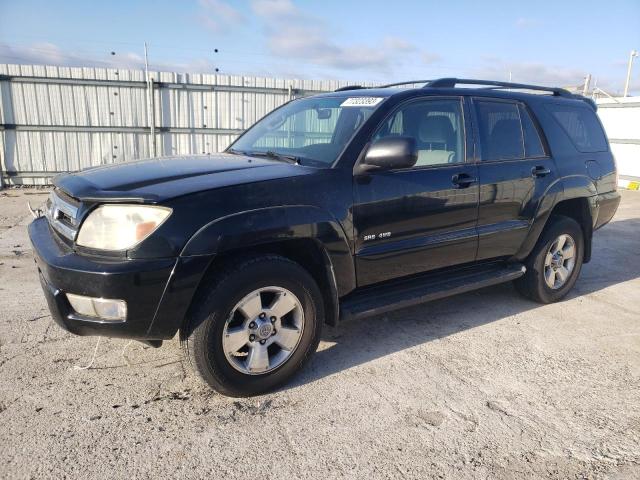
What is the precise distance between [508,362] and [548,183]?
1.76m

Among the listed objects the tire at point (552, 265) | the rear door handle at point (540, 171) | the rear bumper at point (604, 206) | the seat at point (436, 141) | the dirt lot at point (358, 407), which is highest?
the seat at point (436, 141)

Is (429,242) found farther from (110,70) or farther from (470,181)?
(110,70)

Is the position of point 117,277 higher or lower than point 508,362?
higher

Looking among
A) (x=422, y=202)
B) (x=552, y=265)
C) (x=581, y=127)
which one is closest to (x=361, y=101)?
(x=422, y=202)

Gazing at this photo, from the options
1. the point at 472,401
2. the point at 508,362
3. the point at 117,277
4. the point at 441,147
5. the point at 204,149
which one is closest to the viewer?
the point at 117,277

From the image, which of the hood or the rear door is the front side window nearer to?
the rear door

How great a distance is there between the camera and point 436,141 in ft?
12.1

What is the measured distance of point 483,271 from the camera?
13.5 feet

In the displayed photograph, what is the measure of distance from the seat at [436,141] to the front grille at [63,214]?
2.24 m

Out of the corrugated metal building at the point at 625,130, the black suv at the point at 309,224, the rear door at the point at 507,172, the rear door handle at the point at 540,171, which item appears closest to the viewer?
the black suv at the point at 309,224

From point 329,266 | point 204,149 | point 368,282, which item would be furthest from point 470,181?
point 204,149

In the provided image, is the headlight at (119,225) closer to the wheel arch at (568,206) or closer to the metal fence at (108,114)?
the wheel arch at (568,206)

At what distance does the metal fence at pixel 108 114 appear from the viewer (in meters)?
10.7

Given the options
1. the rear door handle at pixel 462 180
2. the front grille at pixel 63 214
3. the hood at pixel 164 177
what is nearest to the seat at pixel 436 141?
the rear door handle at pixel 462 180
